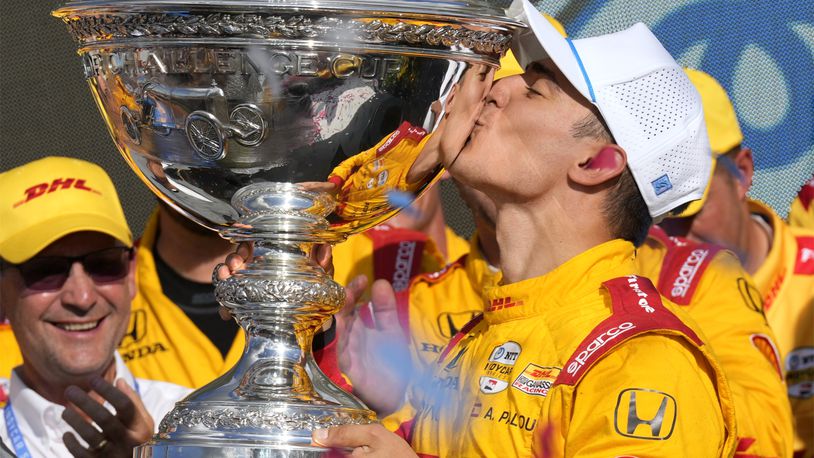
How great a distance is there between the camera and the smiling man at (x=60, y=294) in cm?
307

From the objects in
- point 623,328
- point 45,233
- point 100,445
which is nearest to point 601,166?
point 623,328

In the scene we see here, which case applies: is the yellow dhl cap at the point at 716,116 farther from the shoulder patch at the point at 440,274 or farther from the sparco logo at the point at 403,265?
the sparco logo at the point at 403,265

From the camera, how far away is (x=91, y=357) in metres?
3.12

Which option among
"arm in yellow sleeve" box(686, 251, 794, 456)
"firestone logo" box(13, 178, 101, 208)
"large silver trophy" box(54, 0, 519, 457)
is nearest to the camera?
"large silver trophy" box(54, 0, 519, 457)

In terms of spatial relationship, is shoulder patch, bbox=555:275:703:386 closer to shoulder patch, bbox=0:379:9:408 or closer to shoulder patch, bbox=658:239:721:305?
shoulder patch, bbox=658:239:721:305

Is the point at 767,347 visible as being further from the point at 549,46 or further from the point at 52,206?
the point at 52,206

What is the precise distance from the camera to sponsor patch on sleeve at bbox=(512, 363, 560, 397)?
1.98m

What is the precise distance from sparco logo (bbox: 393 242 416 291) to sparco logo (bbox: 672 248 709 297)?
2.49 feet

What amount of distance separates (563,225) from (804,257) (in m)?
1.55

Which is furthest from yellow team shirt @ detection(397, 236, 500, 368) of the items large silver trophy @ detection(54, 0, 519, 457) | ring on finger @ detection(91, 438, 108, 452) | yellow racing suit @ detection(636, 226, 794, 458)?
large silver trophy @ detection(54, 0, 519, 457)

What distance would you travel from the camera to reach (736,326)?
286 cm

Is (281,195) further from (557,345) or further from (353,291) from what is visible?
(353,291)

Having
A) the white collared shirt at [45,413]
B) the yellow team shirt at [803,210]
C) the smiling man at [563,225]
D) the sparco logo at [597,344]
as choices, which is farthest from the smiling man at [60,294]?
the yellow team shirt at [803,210]

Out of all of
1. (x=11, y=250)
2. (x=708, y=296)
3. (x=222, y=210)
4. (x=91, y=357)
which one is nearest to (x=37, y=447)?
(x=91, y=357)
